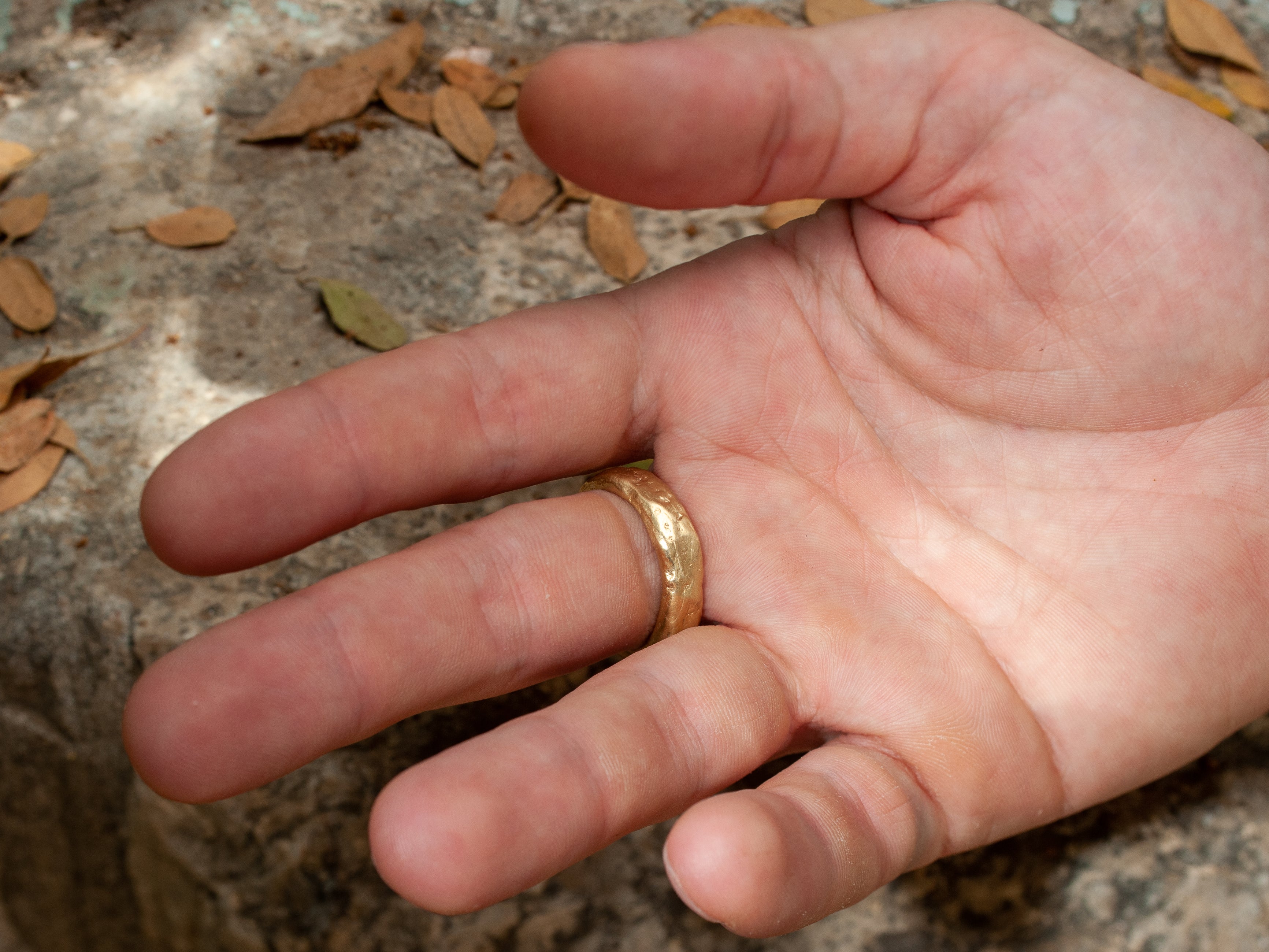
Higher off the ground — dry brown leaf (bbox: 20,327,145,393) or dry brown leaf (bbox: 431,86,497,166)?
dry brown leaf (bbox: 431,86,497,166)

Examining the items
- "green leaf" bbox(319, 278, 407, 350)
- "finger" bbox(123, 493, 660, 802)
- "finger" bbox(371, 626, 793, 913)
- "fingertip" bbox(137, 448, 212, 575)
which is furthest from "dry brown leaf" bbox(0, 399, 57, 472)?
"finger" bbox(371, 626, 793, 913)

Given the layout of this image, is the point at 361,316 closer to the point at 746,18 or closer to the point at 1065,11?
the point at 746,18

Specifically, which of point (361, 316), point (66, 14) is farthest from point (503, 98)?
point (66, 14)

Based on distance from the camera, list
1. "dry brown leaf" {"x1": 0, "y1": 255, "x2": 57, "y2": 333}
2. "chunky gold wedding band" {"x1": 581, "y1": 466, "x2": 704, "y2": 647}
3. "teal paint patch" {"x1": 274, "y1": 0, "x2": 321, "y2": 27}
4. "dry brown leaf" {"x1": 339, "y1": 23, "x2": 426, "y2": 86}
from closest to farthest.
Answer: "chunky gold wedding band" {"x1": 581, "y1": 466, "x2": 704, "y2": 647} < "dry brown leaf" {"x1": 0, "y1": 255, "x2": 57, "y2": 333} < "dry brown leaf" {"x1": 339, "y1": 23, "x2": 426, "y2": 86} < "teal paint patch" {"x1": 274, "y1": 0, "x2": 321, "y2": 27}

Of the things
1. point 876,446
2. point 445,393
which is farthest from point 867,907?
point 445,393

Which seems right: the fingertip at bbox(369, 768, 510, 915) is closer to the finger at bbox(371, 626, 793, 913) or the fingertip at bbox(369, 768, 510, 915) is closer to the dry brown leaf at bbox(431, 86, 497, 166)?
the finger at bbox(371, 626, 793, 913)

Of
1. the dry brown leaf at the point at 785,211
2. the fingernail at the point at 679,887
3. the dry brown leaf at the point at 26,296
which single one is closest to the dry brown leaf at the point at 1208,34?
the dry brown leaf at the point at 785,211
